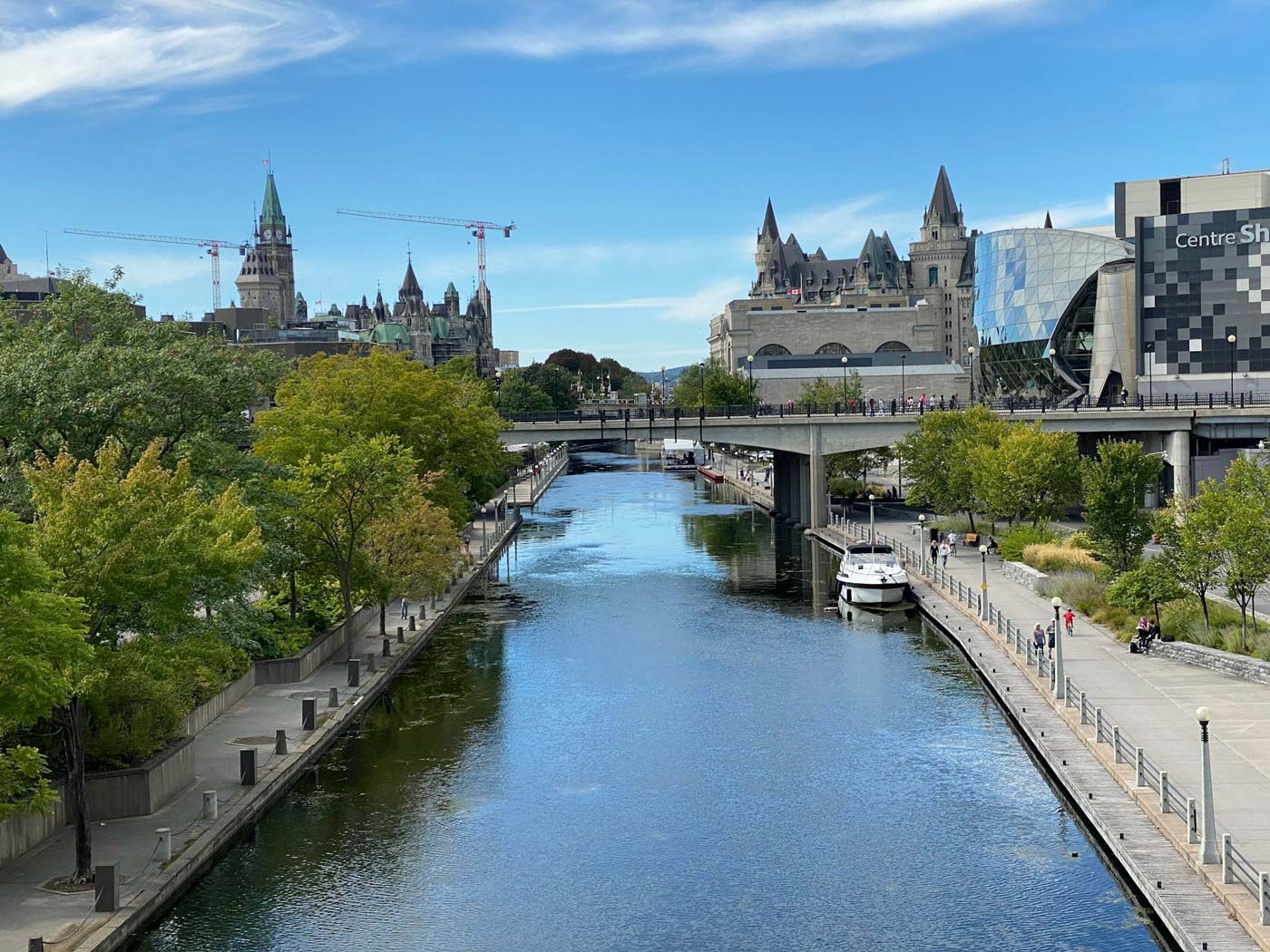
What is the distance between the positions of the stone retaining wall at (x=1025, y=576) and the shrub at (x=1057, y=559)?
56cm

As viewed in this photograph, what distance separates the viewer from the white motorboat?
62875mm

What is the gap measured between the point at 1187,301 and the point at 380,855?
102035 mm

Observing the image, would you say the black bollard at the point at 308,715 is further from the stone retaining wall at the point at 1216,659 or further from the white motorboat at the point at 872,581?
the white motorboat at the point at 872,581

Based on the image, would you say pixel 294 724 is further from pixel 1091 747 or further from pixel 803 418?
pixel 803 418

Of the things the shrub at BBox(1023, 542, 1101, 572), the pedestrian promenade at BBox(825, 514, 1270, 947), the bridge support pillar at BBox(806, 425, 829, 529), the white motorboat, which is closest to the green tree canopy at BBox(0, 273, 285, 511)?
the pedestrian promenade at BBox(825, 514, 1270, 947)

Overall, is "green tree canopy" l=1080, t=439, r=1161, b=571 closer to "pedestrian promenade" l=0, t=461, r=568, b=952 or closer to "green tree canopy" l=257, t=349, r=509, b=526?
"pedestrian promenade" l=0, t=461, r=568, b=952

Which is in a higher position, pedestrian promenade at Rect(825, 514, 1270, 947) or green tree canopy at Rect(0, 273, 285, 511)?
green tree canopy at Rect(0, 273, 285, 511)

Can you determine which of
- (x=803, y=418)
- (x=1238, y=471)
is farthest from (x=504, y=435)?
(x=1238, y=471)

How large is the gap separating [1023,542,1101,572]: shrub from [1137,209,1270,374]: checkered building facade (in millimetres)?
56856

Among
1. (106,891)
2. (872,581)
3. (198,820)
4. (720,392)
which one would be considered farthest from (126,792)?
(720,392)

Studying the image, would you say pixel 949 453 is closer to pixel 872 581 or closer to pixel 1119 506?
pixel 872 581

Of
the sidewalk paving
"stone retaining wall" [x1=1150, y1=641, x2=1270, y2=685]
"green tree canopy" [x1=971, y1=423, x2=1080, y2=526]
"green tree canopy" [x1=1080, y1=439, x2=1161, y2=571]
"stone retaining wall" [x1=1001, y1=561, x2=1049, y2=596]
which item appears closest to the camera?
the sidewalk paving

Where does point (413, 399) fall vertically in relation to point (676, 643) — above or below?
above

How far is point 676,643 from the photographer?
5450 centimetres
